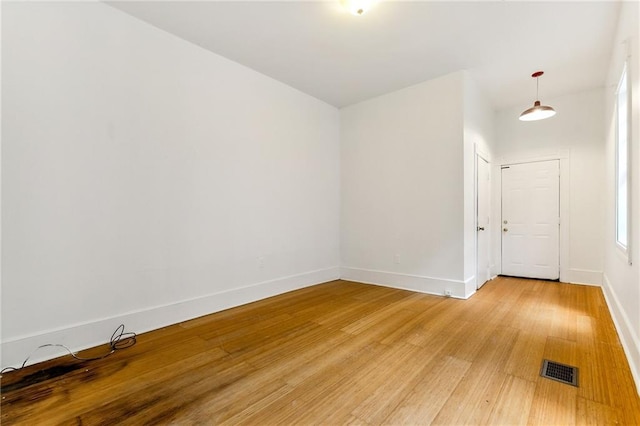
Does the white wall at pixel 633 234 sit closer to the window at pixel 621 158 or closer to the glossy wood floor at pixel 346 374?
the glossy wood floor at pixel 346 374

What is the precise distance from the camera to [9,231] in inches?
85.5

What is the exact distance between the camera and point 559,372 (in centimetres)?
204

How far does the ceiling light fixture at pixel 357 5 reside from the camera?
8.34 feet

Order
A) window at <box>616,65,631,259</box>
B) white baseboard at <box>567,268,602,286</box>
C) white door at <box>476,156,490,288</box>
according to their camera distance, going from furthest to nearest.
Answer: white baseboard at <box>567,268,602,286</box> → white door at <box>476,156,490,288</box> → window at <box>616,65,631,259</box>

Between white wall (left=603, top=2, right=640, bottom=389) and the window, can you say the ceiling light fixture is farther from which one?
the window

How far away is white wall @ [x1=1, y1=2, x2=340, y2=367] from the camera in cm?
→ 225

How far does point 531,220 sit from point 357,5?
473 centimetres

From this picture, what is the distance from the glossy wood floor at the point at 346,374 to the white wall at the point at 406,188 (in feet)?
3.35

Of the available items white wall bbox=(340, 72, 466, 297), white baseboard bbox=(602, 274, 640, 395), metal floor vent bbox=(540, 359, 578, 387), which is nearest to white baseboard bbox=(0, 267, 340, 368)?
white wall bbox=(340, 72, 466, 297)

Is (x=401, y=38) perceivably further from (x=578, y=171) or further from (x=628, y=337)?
(x=578, y=171)

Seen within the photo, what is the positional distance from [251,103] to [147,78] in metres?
1.27

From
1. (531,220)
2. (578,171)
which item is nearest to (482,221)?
(531,220)

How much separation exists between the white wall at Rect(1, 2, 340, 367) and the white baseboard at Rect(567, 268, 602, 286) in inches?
185

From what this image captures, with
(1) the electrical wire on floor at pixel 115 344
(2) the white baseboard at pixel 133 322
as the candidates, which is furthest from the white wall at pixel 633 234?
(1) the electrical wire on floor at pixel 115 344
